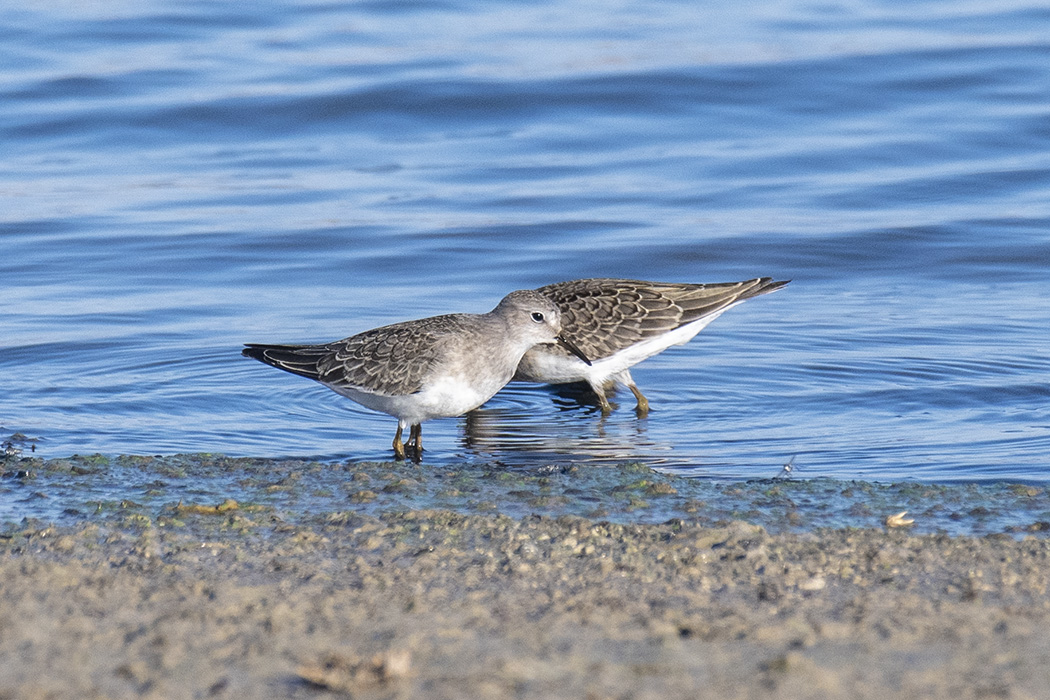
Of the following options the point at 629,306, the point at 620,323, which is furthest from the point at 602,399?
the point at 629,306

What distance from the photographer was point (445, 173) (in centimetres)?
1636

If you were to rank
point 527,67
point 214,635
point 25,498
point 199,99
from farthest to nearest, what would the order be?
point 527,67, point 199,99, point 25,498, point 214,635

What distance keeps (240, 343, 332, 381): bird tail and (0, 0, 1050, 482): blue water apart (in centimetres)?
44

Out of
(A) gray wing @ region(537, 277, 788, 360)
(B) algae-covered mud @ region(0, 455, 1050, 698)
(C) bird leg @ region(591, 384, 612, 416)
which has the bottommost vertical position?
(B) algae-covered mud @ region(0, 455, 1050, 698)

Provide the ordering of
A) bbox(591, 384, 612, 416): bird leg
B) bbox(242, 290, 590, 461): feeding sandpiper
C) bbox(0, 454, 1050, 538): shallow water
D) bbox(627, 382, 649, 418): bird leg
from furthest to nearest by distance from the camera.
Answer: bbox(591, 384, 612, 416): bird leg → bbox(627, 382, 649, 418): bird leg → bbox(242, 290, 590, 461): feeding sandpiper → bbox(0, 454, 1050, 538): shallow water

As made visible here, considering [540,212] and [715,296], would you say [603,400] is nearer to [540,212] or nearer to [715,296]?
[715,296]

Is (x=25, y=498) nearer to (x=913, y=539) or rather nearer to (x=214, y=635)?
(x=214, y=635)

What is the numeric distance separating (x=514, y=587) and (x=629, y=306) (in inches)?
187

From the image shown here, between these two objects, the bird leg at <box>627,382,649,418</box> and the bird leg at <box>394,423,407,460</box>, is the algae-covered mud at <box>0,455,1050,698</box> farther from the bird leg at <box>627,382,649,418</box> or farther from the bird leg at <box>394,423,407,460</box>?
the bird leg at <box>627,382,649,418</box>

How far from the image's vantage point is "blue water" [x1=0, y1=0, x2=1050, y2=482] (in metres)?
8.44

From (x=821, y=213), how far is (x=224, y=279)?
6.27 meters

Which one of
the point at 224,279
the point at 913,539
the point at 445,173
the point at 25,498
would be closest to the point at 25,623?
the point at 25,498

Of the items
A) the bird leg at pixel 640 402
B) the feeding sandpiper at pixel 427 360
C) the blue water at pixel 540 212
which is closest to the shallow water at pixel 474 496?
the feeding sandpiper at pixel 427 360

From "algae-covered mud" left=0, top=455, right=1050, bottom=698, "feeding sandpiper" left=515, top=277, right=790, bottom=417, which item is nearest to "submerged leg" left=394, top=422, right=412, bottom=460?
"algae-covered mud" left=0, top=455, right=1050, bottom=698
